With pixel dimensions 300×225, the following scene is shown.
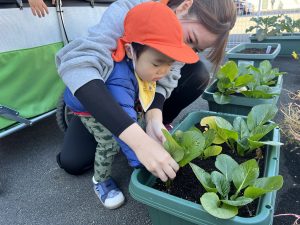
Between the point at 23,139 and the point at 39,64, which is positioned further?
the point at 23,139

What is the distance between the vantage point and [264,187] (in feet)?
1.95

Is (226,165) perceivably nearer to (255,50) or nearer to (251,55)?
(251,55)

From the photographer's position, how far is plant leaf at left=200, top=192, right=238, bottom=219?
519mm

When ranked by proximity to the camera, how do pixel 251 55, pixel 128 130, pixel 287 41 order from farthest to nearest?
pixel 287 41 < pixel 251 55 < pixel 128 130

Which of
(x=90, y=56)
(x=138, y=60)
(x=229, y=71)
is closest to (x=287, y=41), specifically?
(x=229, y=71)

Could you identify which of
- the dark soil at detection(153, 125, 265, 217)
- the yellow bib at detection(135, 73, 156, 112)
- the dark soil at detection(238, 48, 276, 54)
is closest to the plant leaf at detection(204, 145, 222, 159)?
the dark soil at detection(153, 125, 265, 217)

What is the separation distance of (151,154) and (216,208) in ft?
0.57

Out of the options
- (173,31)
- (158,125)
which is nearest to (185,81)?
(158,125)

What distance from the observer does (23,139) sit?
1.43m

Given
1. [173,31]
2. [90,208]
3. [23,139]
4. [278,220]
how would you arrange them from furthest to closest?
1. [23,139]
2. [90,208]
3. [278,220]
4. [173,31]

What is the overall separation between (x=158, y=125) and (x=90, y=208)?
0.40 meters

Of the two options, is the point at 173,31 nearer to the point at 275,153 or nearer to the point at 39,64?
the point at 275,153

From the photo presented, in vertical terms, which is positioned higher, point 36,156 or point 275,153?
point 275,153

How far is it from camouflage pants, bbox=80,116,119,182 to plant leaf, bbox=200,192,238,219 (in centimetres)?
45
